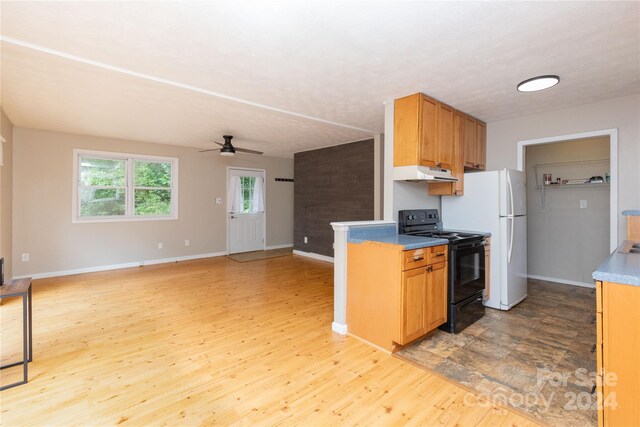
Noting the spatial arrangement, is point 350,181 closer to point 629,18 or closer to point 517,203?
point 517,203

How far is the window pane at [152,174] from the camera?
18.7ft

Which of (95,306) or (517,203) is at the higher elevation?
(517,203)

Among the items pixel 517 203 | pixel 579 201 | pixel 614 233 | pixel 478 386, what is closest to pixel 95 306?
pixel 478 386

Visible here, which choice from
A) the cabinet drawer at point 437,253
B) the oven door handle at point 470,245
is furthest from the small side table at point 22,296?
the oven door handle at point 470,245

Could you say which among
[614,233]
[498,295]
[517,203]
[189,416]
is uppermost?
[517,203]

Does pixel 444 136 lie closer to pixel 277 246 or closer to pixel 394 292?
pixel 394 292

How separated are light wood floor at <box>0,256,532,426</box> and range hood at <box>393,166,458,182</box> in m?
1.67

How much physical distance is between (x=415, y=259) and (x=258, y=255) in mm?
4870

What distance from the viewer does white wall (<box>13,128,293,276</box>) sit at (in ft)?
15.3

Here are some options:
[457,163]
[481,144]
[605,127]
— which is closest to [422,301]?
[457,163]

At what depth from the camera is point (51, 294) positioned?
13.1 feet

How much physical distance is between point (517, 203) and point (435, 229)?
97cm

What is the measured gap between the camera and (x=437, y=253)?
2.68 m

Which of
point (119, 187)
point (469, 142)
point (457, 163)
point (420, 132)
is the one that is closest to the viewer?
point (420, 132)
